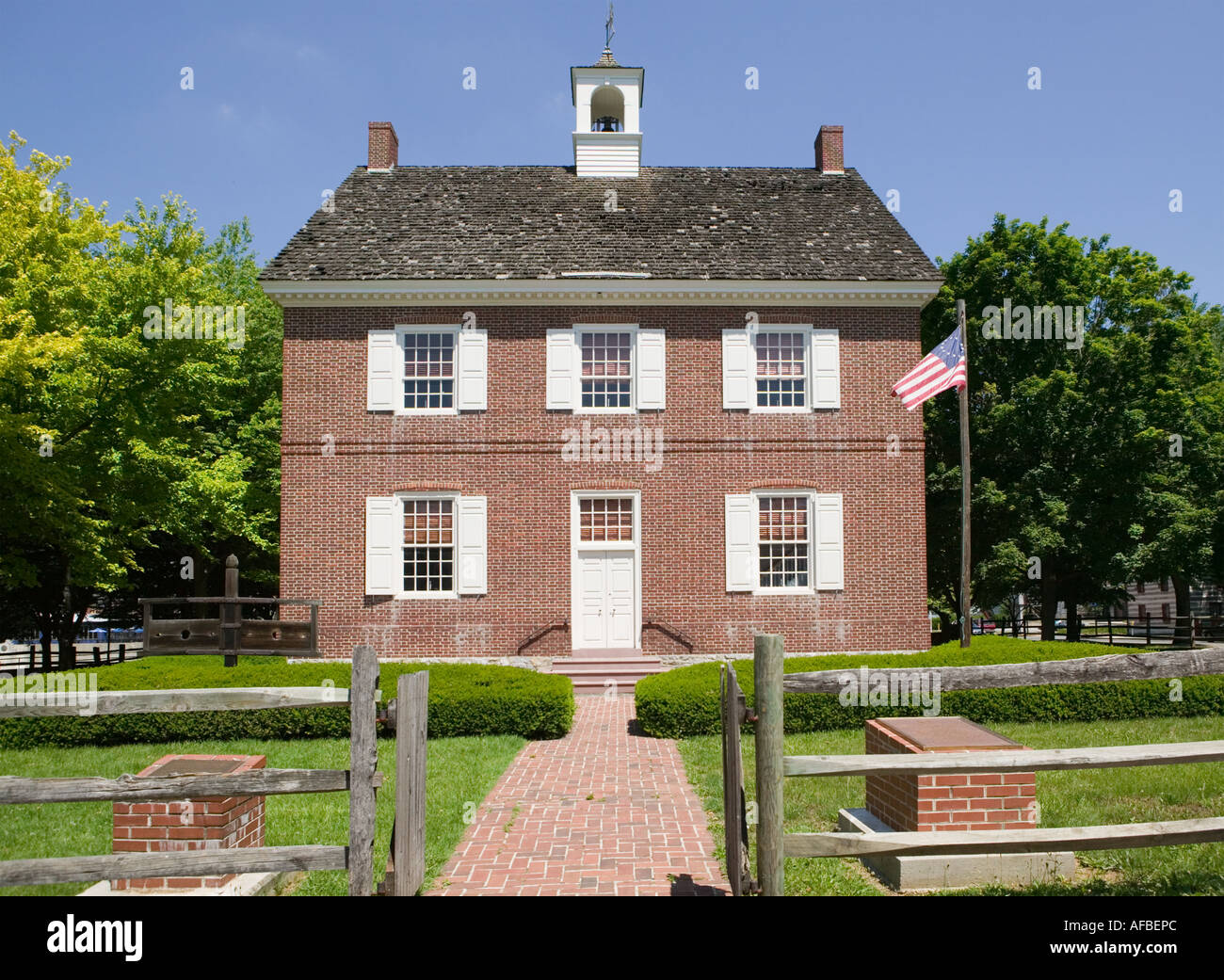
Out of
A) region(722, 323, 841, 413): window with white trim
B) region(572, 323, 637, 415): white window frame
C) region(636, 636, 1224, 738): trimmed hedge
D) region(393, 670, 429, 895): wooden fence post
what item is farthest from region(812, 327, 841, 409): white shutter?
region(393, 670, 429, 895): wooden fence post

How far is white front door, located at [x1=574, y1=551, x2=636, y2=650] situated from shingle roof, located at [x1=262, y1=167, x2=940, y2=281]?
229 inches

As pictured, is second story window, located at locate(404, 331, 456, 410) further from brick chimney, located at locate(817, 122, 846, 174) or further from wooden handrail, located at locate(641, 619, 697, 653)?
brick chimney, located at locate(817, 122, 846, 174)

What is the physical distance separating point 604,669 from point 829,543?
5.16 metres

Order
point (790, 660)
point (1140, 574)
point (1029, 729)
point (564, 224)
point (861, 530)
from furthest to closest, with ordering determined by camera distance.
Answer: point (1140, 574) → point (564, 224) → point (861, 530) → point (790, 660) → point (1029, 729)

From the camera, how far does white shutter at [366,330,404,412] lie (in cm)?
1738

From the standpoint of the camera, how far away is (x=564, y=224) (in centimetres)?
1912

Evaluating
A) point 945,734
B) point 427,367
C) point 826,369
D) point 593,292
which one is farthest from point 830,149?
point 945,734

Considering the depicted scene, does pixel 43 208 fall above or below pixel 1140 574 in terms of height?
above

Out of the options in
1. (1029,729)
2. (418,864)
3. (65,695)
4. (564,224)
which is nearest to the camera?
(65,695)

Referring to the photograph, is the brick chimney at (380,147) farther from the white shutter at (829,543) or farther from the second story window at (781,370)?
the white shutter at (829,543)

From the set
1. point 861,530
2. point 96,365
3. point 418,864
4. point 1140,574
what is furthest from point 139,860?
point 1140,574

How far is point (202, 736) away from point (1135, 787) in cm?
1058

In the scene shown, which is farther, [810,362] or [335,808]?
[810,362]
